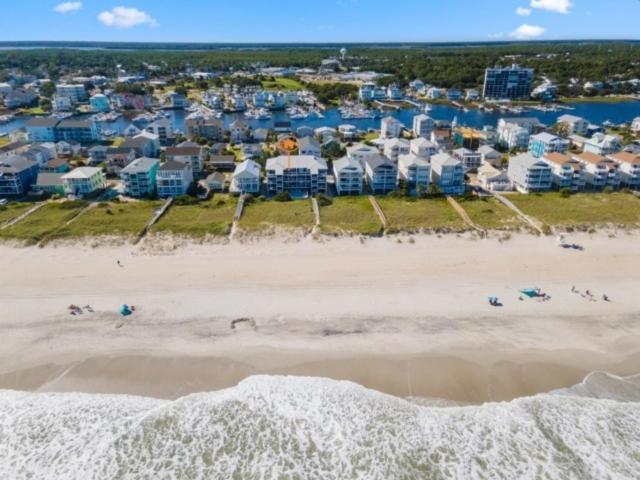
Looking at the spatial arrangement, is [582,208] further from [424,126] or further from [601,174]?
[424,126]

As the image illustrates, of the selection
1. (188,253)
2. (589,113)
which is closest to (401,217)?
(188,253)

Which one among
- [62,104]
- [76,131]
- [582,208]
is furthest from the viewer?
[62,104]

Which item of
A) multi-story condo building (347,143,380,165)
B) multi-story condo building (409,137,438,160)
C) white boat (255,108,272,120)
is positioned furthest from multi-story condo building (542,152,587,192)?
white boat (255,108,272,120)

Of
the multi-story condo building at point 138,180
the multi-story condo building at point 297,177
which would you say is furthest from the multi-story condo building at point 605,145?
the multi-story condo building at point 138,180

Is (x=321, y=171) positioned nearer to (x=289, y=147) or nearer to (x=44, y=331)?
(x=289, y=147)

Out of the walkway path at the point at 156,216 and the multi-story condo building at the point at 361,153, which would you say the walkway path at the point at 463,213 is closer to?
the multi-story condo building at the point at 361,153

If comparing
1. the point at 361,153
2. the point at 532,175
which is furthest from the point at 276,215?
the point at 532,175
